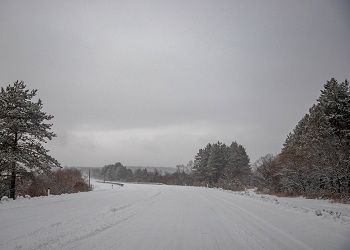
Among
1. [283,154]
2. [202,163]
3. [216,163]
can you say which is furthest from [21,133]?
[202,163]

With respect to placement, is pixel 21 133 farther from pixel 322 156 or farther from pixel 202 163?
pixel 202 163

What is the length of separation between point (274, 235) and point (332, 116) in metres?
25.2

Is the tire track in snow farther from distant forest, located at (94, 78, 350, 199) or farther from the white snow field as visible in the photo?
distant forest, located at (94, 78, 350, 199)

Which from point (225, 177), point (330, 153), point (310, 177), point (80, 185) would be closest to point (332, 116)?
point (330, 153)

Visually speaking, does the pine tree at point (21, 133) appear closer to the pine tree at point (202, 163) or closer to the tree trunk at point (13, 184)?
the tree trunk at point (13, 184)

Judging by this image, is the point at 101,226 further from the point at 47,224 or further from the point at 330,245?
the point at 330,245

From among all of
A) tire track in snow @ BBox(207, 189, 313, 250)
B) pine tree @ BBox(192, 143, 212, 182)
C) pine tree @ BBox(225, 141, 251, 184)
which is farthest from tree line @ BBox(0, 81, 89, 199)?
pine tree @ BBox(192, 143, 212, 182)

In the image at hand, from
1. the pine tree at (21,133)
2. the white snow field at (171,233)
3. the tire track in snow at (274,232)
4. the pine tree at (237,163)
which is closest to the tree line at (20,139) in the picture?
the pine tree at (21,133)

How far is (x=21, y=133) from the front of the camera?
2466 centimetres

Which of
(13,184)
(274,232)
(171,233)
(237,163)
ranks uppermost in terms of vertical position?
(237,163)

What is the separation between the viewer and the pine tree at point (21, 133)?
2348cm

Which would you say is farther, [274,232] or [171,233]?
[274,232]

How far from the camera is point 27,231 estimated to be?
9945 mm

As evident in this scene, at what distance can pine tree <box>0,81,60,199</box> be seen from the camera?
23.5m
